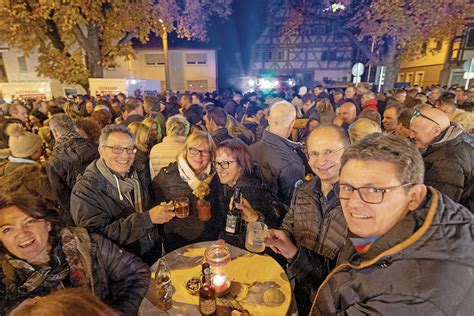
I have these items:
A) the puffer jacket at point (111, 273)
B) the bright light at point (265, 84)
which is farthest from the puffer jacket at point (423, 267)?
the bright light at point (265, 84)

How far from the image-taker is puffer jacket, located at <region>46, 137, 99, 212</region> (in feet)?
12.4

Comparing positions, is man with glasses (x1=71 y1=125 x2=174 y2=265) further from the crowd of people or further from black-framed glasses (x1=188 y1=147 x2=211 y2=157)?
black-framed glasses (x1=188 y1=147 x2=211 y2=157)

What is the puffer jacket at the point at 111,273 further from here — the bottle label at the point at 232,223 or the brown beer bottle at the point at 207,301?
the bottle label at the point at 232,223

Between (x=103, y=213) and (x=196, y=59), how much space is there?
3023 centimetres

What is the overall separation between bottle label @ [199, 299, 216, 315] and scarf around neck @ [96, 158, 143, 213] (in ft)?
4.60

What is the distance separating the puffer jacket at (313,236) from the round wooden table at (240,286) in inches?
7.6

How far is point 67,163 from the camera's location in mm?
3779

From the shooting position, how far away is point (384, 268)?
1197 mm

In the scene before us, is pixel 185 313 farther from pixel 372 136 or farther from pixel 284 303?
pixel 372 136

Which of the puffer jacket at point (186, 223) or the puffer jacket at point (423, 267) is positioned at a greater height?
the puffer jacket at point (423, 267)

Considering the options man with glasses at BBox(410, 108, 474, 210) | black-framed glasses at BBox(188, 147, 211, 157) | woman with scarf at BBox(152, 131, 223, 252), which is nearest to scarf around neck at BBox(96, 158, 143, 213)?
woman with scarf at BBox(152, 131, 223, 252)

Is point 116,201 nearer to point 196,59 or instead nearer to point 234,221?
point 234,221

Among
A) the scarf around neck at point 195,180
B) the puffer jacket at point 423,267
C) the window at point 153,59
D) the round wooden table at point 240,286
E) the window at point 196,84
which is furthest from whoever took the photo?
the window at point 196,84

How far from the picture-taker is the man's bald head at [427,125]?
3223mm
